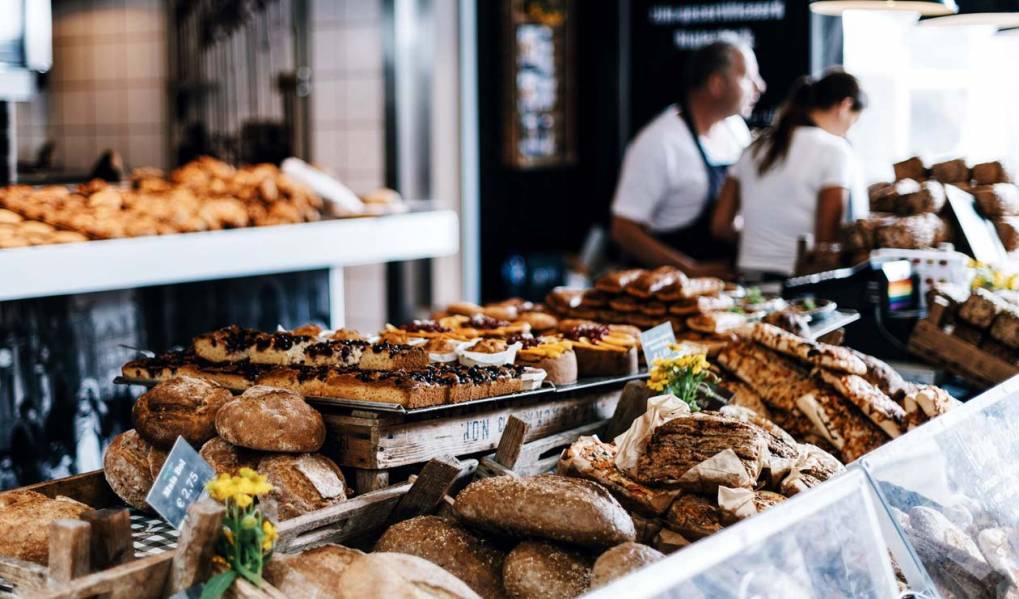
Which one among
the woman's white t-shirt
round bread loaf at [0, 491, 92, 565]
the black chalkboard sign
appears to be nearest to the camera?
round bread loaf at [0, 491, 92, 565]

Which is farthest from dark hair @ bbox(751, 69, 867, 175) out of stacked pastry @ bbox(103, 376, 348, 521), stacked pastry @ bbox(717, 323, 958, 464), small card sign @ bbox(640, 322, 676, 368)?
stacked pastry @ bbox(103, 376, 348, 521)

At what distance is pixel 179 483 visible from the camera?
1784 millimetres

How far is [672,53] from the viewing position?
7.89 meters

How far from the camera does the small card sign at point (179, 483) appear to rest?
1747 mm

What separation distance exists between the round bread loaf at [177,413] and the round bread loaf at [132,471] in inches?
1.5

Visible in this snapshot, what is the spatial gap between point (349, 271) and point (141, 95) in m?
2.63

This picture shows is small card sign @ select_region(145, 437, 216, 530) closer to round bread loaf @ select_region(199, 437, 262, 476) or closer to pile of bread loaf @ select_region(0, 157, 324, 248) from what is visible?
round bread loaf @ select_region(199, 437, 262, 476)

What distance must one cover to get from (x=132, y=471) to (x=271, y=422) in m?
0.37

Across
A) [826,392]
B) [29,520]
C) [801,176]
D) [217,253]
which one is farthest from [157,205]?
[826,392]

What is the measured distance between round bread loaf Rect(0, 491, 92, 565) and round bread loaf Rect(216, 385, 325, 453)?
315 mm

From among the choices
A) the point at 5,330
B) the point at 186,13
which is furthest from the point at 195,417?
the point at 186,13

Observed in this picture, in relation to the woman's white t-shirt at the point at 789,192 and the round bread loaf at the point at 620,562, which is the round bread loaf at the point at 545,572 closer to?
the round bread loaf at the point at 620,562

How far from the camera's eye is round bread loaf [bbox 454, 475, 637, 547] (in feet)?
6.00

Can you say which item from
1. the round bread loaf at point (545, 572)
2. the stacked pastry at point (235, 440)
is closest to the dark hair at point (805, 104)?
the stacked pastry at point (235, 440)
